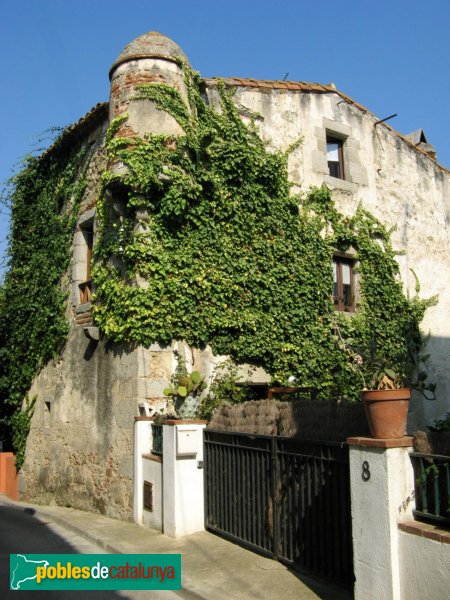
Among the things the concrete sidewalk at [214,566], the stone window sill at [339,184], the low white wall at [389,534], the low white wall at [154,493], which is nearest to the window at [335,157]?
the stone window sill at [339,184]

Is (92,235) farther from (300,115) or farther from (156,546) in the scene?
(156,546)

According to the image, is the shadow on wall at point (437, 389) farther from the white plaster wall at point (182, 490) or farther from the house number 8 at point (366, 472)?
the house number 8 at point (366, 472)

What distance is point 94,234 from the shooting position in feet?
37.8

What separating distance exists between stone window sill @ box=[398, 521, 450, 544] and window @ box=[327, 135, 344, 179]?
9456 mm

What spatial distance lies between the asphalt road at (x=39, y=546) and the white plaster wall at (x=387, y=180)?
7636 mm

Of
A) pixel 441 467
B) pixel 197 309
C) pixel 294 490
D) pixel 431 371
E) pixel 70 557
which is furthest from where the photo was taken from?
pixel 431 371

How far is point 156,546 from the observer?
7.34 metres

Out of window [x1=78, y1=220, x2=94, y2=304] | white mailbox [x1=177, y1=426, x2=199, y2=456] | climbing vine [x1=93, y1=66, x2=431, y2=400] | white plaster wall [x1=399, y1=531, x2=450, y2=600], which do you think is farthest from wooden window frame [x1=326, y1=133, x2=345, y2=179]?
white plaster wall [x1=399, y1=531, x2=450, y2=600]

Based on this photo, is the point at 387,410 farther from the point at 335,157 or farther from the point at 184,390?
the point at 335,157

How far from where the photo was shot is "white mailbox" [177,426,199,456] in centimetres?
788

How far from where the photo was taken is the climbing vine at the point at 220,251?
9.48 metres

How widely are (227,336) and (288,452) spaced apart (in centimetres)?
384

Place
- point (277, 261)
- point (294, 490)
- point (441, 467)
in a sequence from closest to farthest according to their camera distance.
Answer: point (441, 467) < point (294, 490) < point (277, 261)

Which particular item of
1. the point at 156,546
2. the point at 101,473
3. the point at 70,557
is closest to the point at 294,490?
the point at 156,546
